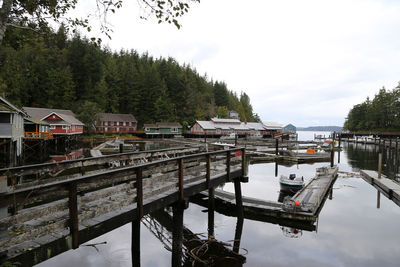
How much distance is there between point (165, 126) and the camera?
274ft

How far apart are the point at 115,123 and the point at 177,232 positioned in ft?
257

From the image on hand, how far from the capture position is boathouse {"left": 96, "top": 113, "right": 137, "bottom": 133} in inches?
3068

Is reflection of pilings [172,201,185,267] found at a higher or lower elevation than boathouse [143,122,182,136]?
lower

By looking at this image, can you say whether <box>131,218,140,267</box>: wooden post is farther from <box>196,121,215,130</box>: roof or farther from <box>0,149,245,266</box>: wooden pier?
<box>196,121,215,130</box>: roof

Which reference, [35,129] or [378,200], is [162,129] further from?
[378,200]

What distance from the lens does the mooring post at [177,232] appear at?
8.34 m

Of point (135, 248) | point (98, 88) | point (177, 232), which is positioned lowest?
point (135, 248)

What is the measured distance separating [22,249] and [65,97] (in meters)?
87.2

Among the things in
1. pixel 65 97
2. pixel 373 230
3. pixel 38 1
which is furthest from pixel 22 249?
pixel 65 97

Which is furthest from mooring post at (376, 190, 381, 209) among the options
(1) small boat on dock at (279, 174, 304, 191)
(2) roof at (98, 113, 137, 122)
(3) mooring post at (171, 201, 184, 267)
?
(2) roof at (98, 113, 137, 122)

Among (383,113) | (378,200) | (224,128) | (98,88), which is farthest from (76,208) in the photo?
(383,113)

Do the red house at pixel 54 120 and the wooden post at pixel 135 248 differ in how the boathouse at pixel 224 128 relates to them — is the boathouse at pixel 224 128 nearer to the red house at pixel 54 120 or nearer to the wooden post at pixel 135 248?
the red house at pixel 54 120

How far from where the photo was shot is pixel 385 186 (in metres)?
21.3

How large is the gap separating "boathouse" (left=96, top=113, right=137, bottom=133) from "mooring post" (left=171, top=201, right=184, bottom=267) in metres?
75.2
